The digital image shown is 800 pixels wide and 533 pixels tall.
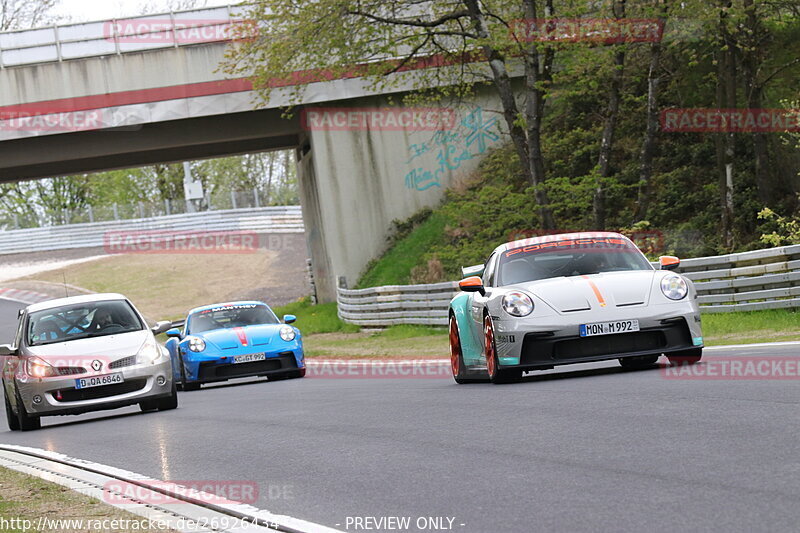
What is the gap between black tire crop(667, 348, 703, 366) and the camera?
1162cm

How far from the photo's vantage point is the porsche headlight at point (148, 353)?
14.1 metres

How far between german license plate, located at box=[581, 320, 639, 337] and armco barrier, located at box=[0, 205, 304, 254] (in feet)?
183

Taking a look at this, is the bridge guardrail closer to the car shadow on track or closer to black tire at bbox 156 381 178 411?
black tire at bbox 156 381 178 411

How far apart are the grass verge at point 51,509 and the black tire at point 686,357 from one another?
6060 millimetres

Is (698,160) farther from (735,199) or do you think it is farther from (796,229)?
(796,229)

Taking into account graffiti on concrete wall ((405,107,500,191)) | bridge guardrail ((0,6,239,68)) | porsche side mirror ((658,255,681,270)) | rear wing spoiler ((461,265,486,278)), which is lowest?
rear wing spoiler ((461,265,486,278))

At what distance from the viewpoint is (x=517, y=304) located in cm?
1143

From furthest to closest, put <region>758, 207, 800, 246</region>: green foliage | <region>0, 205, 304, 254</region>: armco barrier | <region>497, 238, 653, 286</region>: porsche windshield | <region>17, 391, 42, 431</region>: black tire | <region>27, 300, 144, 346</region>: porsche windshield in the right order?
<region>0, 205, 304, 254</region>: armco barrier → <region>758, 207, 800, 246</region>: green foliage → <region>27, 300, 144, 346</region>: porsche windshield → <region>17, 391, 42, 431</region>: black tire → <region>497, 238, 653, 286</region>: porsche windshield

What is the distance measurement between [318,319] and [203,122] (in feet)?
21.8

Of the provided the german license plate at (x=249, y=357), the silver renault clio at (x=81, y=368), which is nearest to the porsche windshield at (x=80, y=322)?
the silver renault clio at (x=81, y=368)

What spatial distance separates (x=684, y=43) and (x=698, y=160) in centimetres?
278

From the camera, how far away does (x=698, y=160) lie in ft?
92.9

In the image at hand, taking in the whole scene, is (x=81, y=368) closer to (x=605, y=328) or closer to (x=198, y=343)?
(x=198, y=343)

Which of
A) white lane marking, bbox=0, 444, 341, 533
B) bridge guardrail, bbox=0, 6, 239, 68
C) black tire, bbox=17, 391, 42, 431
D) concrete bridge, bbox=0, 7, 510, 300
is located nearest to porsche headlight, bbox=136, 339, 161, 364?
black tire, bbox=17, 391, 42, 431
